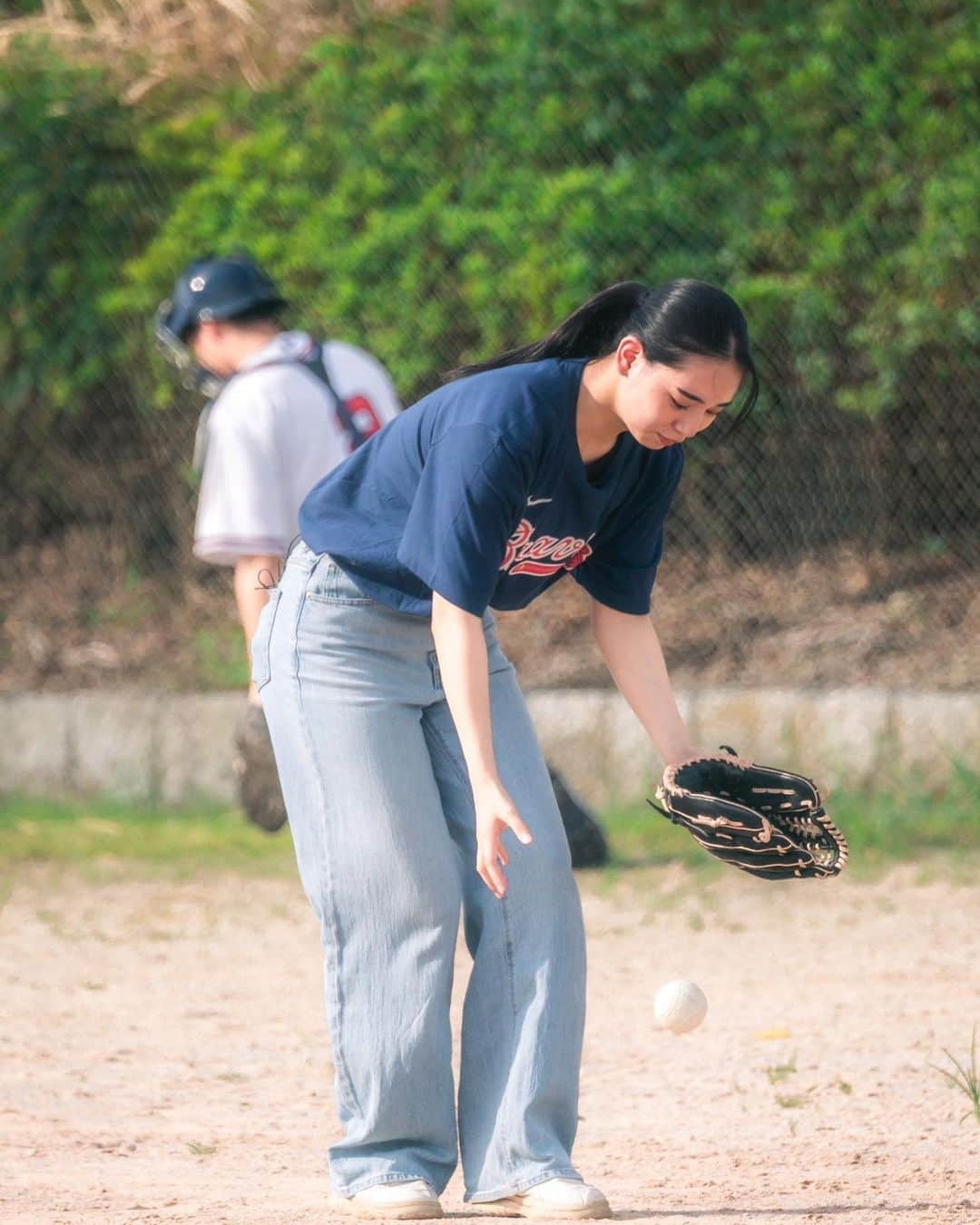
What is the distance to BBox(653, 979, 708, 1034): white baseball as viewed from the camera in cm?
358

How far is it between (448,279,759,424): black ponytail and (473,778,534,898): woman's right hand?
0.72 metres

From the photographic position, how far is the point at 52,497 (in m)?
8.50

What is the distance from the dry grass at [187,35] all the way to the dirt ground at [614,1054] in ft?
11.7

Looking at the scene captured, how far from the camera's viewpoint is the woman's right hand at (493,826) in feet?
9.43

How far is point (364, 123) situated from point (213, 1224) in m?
5.43

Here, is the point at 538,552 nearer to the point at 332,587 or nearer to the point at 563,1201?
the point at 332,587

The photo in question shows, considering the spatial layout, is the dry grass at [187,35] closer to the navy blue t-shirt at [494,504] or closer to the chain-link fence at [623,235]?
the chain-link fence at [623,235]

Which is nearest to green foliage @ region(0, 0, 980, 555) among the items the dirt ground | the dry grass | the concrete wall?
the dry grass

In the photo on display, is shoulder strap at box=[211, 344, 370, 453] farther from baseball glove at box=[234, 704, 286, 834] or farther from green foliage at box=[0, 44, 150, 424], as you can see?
green foliage at box=[0, 44, 150, 424]

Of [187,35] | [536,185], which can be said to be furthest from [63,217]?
[536,185]

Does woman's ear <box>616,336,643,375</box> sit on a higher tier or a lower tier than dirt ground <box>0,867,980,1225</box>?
higher

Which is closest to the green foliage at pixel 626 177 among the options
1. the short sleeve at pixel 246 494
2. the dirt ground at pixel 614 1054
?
the dirt ground at pixel 614 1054

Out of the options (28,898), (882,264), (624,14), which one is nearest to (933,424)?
(882,264)

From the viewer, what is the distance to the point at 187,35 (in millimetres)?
8297
